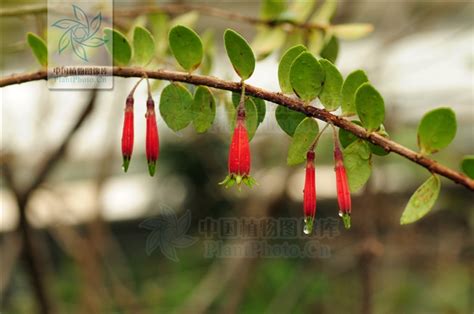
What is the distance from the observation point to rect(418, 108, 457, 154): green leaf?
1.24 ft

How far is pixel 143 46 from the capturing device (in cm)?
43

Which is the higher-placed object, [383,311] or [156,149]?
[156,149]

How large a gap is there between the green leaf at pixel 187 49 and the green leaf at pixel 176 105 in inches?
0.5

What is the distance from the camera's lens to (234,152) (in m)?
0.38

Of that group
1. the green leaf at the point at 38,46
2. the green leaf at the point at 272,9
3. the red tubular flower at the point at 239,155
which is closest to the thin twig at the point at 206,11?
the green leaf at the point at 272,9

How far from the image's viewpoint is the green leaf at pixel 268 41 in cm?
57

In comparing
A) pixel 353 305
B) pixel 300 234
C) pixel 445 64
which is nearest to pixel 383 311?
pixel 353 305

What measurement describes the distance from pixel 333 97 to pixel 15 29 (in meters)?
1.27

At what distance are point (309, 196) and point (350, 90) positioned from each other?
65 millimetres

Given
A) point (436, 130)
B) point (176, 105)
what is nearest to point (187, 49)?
point (176, 105)

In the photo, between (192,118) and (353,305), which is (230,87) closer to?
(192,118)

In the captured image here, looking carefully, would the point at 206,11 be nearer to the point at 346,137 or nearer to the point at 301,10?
the point at 301,10

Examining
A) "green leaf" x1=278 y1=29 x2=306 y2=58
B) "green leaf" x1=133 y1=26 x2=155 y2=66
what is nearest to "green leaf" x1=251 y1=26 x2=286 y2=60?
"green leaf" x1=278 y1=29 x2=306 y2=58

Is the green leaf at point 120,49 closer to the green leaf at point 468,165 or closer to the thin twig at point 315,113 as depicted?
the thin twig at point 315,113
